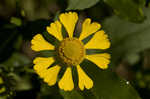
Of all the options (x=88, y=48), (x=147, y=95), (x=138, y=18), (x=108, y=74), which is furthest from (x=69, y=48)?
(x=147, y=95)

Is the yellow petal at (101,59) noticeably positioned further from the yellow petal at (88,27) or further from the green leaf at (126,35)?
the green leaf at (126,35)

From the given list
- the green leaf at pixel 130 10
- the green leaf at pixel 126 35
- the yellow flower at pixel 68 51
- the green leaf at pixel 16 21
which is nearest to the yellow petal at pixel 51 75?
the yellow flower at pixel 68 51

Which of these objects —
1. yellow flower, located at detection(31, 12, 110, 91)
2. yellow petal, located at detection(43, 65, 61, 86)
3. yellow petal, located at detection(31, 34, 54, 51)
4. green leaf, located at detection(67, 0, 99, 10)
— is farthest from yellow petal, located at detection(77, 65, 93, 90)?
green leaf, located at detection(67, 0, 99, 10)

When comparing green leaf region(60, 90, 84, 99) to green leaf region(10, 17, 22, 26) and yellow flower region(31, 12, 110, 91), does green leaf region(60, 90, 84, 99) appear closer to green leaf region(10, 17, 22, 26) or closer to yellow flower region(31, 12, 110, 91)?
yellow flower region(31, 12, 110, 91)

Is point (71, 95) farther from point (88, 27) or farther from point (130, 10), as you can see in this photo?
point (130, 10)

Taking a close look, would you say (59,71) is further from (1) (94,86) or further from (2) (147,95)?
(2) (147,95)

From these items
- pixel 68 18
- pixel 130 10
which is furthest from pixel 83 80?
pixel 130 10
